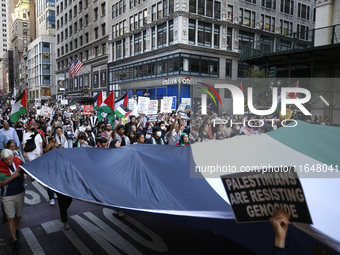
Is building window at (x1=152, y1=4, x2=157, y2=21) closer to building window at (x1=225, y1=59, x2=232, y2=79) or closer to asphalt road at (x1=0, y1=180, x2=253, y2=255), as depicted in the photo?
→ building window at (x1=225, y1=59, x2=232, y2=79)

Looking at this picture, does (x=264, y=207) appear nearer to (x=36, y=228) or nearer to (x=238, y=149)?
(x=238, y=149)

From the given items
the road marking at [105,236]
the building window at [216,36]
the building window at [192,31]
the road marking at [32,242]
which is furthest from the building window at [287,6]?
the road marking at [32,242]

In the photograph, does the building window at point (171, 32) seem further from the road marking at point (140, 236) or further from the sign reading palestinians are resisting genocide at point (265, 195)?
the sign reading palestinians are resisting genocide at point (265, 195)

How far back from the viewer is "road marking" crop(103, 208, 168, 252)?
218 inches

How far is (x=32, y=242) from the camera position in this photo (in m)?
5.58

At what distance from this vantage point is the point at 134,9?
129 feet

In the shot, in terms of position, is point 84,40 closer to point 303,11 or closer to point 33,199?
point 303,11

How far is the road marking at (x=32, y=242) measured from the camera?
5.25 m

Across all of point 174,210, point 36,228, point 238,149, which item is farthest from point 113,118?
point 174,210

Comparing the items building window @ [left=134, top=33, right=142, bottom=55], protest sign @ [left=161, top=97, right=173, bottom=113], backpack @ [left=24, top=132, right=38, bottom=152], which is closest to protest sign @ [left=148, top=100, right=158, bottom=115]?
protest sign @ [left=161, top=97, right=173, bottom=113]

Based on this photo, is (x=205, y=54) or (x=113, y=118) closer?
(x=113, y=118)

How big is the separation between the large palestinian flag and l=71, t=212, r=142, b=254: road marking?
4.64 ft

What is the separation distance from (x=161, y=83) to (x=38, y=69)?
2478 inches

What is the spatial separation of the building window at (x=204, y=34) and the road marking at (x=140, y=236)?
103 ft
